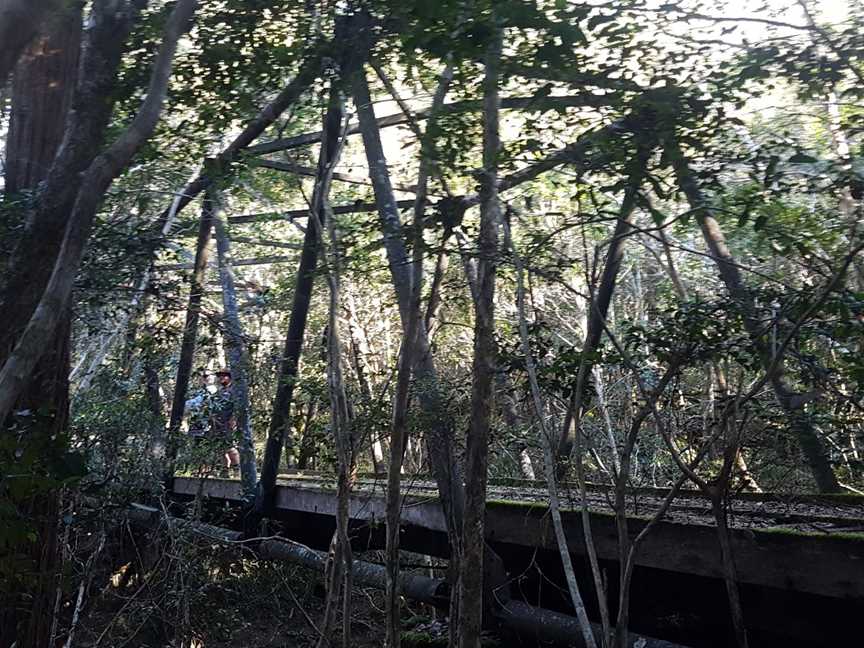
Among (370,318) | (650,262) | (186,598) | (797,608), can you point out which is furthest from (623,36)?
(370,318)

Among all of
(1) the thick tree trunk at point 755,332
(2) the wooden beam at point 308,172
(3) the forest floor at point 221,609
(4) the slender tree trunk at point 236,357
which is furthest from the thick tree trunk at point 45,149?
(1) the thick tree trunk at point 755,332

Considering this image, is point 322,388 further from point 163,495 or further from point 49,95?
point 49,95

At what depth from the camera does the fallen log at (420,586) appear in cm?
524

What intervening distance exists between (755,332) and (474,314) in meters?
2.13

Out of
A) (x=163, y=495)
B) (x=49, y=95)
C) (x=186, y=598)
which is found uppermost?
(x=49, y=95)

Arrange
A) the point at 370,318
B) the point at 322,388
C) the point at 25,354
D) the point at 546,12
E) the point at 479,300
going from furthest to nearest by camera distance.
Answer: the point at 370,318, the point at 322,388, the point at 479,300, the point at 546,12, the point at 25,354

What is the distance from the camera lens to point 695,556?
4723mm

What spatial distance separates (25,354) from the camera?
9.96 feet

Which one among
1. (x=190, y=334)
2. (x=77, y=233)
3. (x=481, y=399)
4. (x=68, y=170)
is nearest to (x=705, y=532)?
(x=481, y=399)

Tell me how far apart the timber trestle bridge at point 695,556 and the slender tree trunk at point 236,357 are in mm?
1436

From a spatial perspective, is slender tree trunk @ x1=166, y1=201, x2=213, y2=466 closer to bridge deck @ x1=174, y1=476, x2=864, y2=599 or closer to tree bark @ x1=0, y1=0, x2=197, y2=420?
bridge deck @ x1=174, y1=476, x2=864, y2=599

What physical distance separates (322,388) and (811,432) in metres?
3.44

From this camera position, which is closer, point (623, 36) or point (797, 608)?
point (623, 36)

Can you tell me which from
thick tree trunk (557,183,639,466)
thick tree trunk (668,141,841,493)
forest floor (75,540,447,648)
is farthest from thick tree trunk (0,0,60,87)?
forest floor (75,540,447,648)
